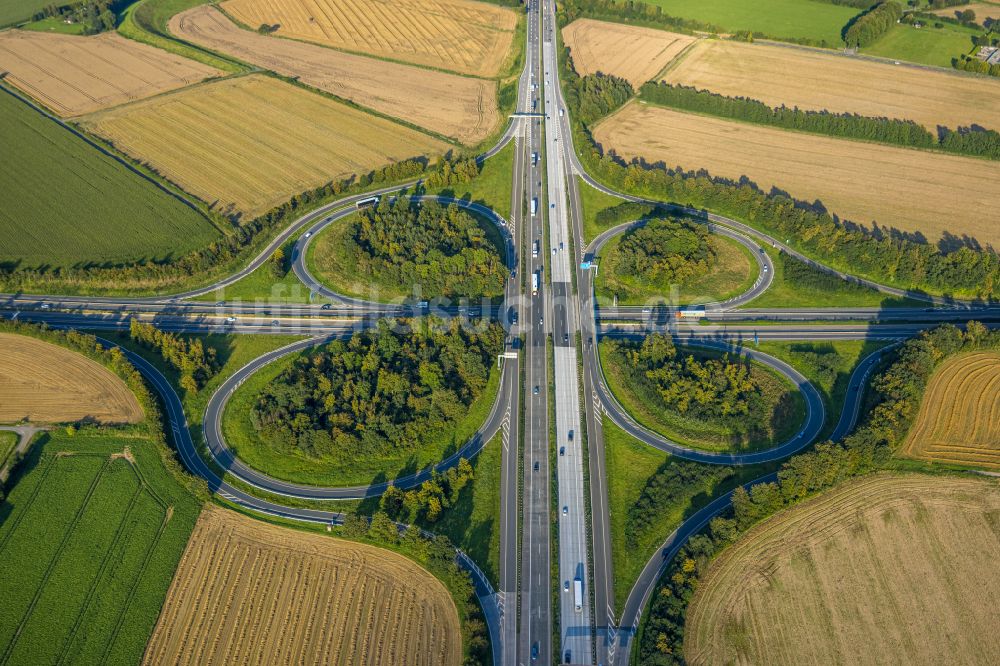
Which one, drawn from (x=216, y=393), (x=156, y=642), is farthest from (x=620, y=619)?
Result: (x=216, y=393)

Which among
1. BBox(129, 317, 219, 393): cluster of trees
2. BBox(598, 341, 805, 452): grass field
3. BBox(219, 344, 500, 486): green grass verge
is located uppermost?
BBox(129, 317, 219, 393): cluster of trees

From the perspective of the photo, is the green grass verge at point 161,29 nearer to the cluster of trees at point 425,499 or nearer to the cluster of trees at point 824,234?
the cluster of trees at point 824,234

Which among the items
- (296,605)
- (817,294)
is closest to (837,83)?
(817,294)

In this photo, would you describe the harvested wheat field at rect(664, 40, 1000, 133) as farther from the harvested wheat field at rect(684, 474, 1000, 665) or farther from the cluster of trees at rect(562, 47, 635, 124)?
the harvested wheat field at rect(684, 474, 1000, 665)

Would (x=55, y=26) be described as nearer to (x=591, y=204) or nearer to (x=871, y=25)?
(x=591, y=204)

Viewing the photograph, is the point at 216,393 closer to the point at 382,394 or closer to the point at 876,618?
the point at 382,394

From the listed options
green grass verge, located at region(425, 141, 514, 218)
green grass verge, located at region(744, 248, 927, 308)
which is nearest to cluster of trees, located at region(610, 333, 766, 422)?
green grass verge, located at region(744, 248, 927, 308)

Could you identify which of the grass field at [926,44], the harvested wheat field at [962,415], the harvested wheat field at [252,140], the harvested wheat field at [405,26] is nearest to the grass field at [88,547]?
the harvested wheat field at [252,140]
